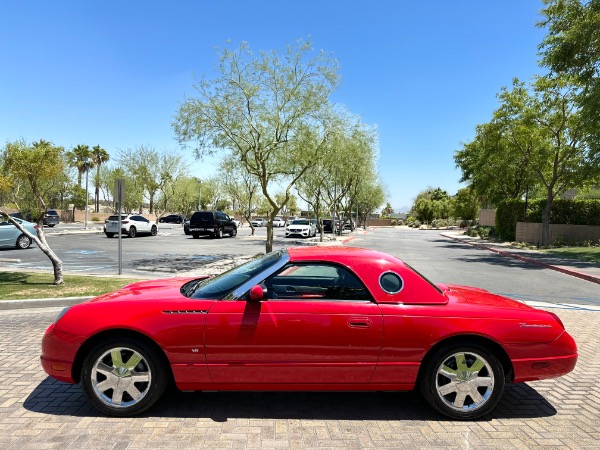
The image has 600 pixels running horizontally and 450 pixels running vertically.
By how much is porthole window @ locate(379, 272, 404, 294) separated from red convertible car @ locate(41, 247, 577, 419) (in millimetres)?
10

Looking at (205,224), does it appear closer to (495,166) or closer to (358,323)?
(495,166)

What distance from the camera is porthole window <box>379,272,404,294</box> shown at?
366cm

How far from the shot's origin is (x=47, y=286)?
30.8 feet

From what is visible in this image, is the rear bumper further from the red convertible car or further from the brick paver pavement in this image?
the brick paver pavement

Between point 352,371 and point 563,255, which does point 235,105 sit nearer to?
point 352,371

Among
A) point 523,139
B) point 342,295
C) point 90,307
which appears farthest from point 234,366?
point 523,139

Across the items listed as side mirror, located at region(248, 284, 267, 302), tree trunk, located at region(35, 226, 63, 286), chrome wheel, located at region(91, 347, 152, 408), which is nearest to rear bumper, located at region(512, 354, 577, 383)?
side mirror, located at region(248, 284, 267, 302)

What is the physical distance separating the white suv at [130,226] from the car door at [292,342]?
2680 cm

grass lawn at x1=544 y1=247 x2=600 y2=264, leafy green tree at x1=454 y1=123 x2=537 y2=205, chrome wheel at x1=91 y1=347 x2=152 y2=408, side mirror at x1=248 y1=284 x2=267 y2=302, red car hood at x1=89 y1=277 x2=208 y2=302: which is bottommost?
grass lawn at x1=544 y1=247 x2=600 y2=264

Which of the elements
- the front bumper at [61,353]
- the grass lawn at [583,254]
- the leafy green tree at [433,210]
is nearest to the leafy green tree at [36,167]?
the front bumper at [61,353]

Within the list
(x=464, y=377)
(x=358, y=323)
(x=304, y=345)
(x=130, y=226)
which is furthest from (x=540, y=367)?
(x=130, y=226)

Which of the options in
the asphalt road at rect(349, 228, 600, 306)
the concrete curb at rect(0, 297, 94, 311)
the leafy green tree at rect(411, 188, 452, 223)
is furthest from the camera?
the leafy green tree at rect(411, 188, 452, 223)

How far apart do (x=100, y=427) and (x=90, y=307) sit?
97cm

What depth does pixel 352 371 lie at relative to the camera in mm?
3506
